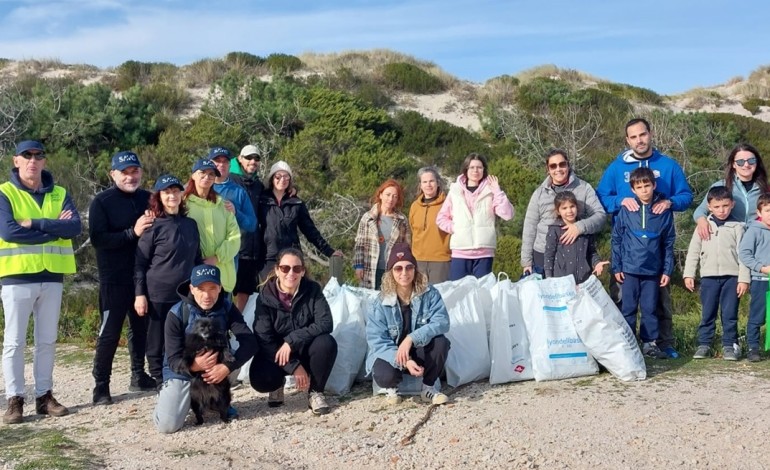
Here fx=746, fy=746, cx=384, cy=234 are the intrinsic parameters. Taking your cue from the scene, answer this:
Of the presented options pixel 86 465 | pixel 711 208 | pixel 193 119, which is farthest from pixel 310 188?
pixel 86 465

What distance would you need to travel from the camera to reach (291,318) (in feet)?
17.0

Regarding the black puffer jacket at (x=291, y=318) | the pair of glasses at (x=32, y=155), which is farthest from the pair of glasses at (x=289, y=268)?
the pair of glasses at (x=32, y=155)

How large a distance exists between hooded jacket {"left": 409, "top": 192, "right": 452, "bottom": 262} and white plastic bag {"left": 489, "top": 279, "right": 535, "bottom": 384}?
46.1 inches

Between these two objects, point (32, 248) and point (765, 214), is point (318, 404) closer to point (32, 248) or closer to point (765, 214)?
point (32, 248)

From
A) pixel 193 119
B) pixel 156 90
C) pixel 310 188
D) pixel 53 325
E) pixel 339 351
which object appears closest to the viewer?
pixel 53 325

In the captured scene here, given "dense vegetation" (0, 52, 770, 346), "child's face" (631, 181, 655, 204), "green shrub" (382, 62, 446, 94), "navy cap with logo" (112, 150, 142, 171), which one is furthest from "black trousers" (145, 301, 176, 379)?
"green shrub" (382, 62, 446, 94)

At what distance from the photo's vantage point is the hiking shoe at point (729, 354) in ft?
19.8

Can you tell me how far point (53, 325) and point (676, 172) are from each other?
Result: 16.2 ft

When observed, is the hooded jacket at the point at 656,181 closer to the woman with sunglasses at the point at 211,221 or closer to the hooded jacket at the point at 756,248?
the hooded jacket at the point at 756,248

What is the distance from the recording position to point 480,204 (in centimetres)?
644

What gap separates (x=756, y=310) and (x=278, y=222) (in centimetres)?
398

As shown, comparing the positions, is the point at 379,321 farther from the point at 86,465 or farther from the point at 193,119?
the point at 193,119

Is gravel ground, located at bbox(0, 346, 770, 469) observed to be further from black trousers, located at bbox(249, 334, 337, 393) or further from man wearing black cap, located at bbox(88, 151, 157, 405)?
man wearing black cap, located at bbox(88, 151, 157, 405)

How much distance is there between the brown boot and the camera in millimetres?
5184
